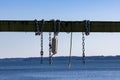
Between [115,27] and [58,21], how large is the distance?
6.83 feet

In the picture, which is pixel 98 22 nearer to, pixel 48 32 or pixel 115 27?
pixel 115 27

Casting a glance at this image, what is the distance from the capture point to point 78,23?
730 inches

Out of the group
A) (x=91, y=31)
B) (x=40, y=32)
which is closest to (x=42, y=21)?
(x=40, y=32)

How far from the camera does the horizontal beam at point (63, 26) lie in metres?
18.2

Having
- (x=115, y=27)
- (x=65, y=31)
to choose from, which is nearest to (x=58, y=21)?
(x=65, y=31)

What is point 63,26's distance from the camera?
18.4 metres

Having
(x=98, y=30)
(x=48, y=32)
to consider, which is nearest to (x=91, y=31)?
(x=98, y=30)

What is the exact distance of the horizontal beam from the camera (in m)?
18.2

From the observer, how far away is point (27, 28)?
1834 cm

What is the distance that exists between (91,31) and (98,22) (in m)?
0.41

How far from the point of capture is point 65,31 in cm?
1844

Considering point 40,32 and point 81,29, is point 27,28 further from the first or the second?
point 81,29

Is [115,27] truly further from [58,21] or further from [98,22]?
[58,21]

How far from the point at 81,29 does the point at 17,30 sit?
2.30 meters
